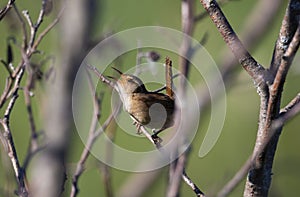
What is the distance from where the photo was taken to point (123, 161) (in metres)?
1.62

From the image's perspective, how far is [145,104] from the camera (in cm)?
163

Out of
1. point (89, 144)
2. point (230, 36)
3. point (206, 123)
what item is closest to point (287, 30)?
point (230, 36)

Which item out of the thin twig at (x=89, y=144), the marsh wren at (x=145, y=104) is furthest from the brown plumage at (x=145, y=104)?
the thin twig at (x=89, y=144)

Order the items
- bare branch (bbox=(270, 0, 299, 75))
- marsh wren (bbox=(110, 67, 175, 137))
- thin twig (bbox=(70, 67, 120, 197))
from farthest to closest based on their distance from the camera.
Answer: marsh wren (bbox=(110, 67, 175, 137)), thin twig (bbox=(70, 67, 120, 197)), bare branch (bbox=(270, 0, 299, 75))

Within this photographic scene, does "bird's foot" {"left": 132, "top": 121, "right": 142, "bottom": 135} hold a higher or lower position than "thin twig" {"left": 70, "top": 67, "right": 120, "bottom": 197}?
lower

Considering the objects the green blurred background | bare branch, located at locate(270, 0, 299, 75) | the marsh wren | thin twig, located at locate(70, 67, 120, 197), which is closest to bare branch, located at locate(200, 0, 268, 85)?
bare branch, located at locate(270, 0, 299, 75)

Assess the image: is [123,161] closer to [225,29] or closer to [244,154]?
[225,29]

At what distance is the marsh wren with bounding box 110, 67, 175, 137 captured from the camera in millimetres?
1521

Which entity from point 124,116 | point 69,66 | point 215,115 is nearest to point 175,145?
point 215,115

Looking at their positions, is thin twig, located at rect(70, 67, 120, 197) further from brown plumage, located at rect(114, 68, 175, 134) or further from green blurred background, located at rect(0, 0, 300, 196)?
green blurred background, located at rect(0, 0, 300, 196)

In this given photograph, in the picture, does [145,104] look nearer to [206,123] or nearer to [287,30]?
[287,30]

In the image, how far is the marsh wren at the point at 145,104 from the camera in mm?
1521

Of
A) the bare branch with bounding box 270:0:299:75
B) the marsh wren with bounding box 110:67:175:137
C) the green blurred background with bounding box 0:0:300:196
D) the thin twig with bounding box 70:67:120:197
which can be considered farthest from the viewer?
the green blurred background with bounding box 0:0:300:196

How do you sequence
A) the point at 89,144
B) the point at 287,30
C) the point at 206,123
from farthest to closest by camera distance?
the point at 206,123 → the point at 89,144 → the point at 287,30
